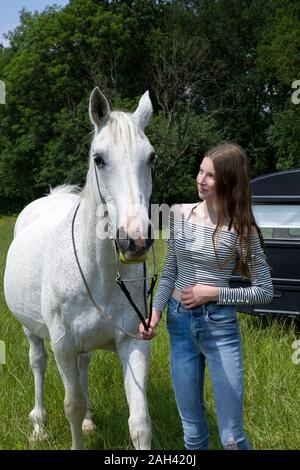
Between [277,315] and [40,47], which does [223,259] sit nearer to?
[277,315]

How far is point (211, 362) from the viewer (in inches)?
92.5

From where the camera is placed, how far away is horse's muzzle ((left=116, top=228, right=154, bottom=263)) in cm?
209

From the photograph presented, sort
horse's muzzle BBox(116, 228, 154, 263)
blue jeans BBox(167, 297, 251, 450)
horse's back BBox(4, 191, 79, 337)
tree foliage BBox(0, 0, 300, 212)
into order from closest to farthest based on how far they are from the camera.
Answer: horse's muzzle BBox(116, 228, 154, 263)
blue jeans BBox(167, 297, 251, 450)
horse's back BBox(4, 191, 79, 337)
tree foliage BBox(0, 0, 300, 212)

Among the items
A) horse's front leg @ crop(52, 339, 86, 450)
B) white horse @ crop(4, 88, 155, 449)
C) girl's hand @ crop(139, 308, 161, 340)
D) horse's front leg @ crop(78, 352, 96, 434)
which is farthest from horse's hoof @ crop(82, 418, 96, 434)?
girl's hand @ crop(139, 308, 161, 340)

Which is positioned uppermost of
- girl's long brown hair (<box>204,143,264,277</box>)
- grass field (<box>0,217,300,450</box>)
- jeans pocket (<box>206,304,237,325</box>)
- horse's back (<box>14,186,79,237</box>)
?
girl's long brown hair (<box>204,143,264,277</box>)

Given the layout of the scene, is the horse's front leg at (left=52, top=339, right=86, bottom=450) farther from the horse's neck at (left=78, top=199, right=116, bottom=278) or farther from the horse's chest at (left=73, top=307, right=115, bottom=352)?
the horse's neck at (left=78, top=199, right=116, bottom=278)

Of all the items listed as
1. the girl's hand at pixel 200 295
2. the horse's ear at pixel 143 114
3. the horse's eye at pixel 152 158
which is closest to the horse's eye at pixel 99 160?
the horse's eye at pixel 152 158

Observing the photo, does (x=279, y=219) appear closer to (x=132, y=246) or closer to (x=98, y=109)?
Result: (x=98, y=109)

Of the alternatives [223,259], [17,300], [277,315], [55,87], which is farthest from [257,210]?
[55,87]

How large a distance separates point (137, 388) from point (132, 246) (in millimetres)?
847

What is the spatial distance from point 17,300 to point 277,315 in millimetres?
2324

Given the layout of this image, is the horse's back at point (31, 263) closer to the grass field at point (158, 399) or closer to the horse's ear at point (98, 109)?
the grass field at point (158, 399)

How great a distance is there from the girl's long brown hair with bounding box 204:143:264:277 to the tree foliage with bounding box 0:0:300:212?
2066 cm

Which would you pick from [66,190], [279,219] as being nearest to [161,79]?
[279,219]
